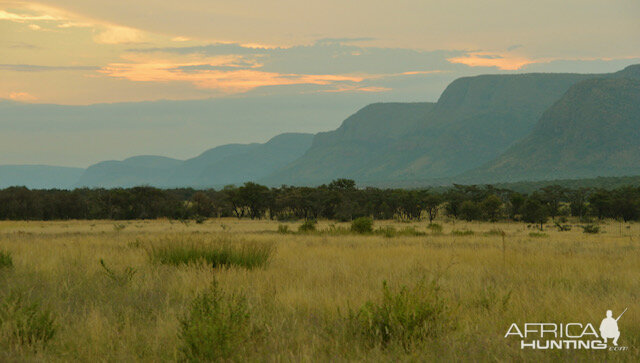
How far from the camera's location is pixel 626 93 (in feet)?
596

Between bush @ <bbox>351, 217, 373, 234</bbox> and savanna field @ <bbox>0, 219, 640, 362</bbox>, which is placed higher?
savanna field @ <bbox>0, 219, 640, 362</bbox>

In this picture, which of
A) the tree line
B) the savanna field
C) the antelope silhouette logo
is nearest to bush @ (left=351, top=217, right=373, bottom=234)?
the savanna field

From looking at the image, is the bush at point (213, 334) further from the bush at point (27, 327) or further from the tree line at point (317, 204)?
the tree line at point (317, 204)

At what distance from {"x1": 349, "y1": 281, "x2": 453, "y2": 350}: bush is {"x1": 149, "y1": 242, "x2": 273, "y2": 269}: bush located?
18.5 feet

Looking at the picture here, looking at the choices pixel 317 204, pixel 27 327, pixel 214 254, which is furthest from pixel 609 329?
pixel 317 204

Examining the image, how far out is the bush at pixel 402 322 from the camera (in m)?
6.20

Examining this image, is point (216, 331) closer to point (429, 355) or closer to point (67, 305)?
point (429, 355)


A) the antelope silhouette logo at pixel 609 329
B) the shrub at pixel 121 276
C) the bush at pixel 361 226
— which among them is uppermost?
the shrub at pixel 121 276

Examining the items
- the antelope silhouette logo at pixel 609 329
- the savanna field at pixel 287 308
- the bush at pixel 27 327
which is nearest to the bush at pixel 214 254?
the savanna field at pixel 287 308

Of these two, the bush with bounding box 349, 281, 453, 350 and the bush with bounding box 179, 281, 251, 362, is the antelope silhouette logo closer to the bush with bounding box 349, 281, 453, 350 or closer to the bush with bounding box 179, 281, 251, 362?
the bush with bounding box 349, 281, 453, 350

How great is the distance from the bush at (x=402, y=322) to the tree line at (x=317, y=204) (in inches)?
2027

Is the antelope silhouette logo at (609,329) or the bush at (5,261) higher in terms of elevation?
the bush at (5,261)

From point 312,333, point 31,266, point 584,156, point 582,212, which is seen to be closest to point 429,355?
point 312,333

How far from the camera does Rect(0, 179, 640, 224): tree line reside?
5828 cm
